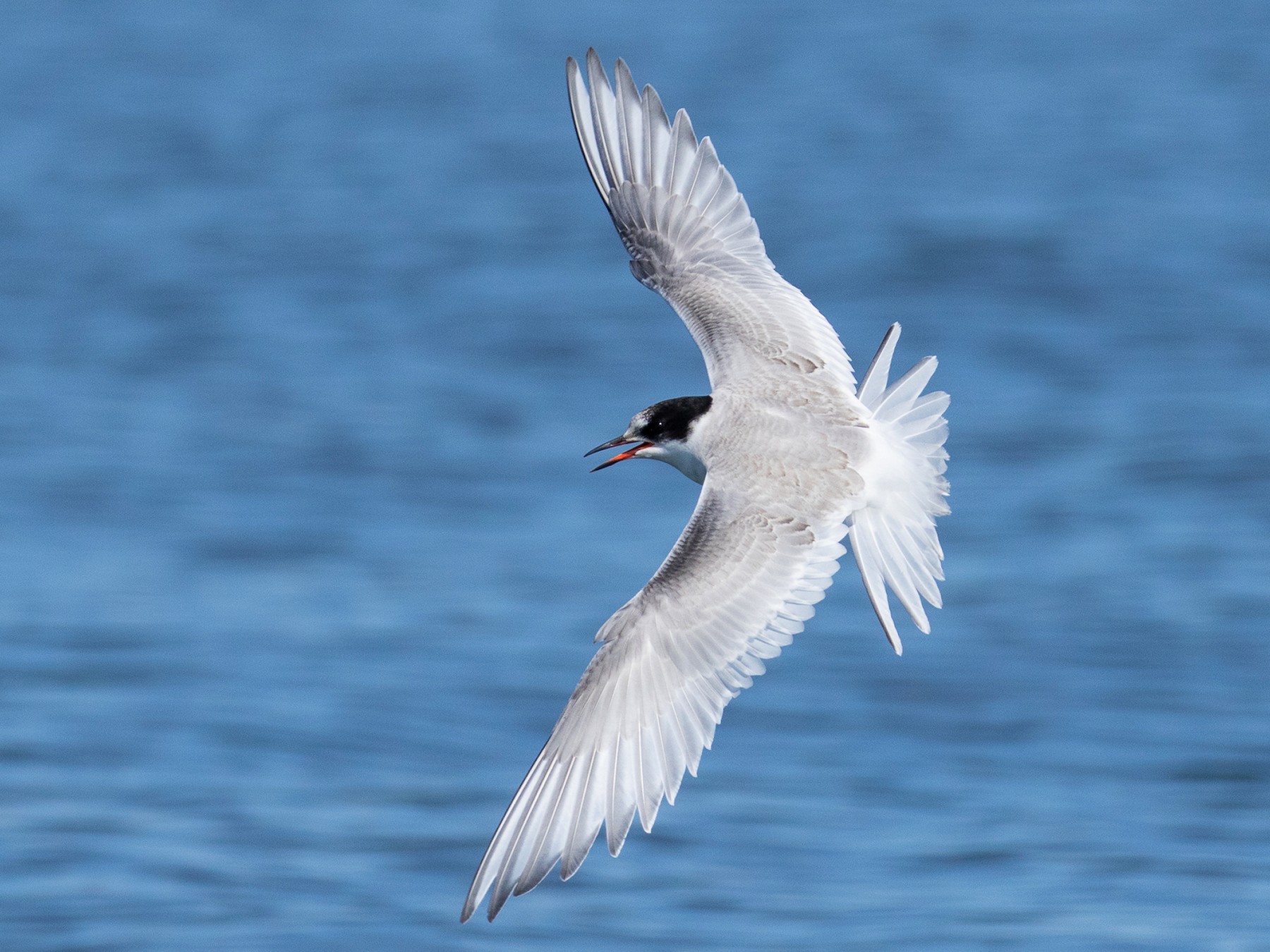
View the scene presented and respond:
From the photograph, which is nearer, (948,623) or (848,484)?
(848,484)

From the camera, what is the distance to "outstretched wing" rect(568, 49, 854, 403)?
651 cm

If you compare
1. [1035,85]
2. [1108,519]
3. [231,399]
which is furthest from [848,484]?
[1035,85]

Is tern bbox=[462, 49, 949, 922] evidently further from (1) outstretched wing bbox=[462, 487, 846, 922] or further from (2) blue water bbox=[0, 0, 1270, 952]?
(2) blue water bbox=[0, 0, 1270, 952]

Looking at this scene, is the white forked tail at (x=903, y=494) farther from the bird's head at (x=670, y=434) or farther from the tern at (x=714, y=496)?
the bird's head at (x=670, y=434)

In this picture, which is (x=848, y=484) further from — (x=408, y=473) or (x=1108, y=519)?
(x=408, y=473)

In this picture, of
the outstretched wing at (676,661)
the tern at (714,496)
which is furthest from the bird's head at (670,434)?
the outstretched wing at (676,661)

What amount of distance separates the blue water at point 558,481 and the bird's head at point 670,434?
7.32 feet

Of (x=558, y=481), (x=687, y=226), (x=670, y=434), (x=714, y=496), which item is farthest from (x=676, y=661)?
(x=558, y=481)

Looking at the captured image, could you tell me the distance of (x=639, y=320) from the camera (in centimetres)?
1567

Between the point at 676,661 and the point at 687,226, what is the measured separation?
177cm

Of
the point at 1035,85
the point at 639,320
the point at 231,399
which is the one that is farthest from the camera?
the point at 1035,85

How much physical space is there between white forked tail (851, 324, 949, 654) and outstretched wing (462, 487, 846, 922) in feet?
0.60

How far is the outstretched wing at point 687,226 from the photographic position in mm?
6508

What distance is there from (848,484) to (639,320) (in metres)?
9.82
